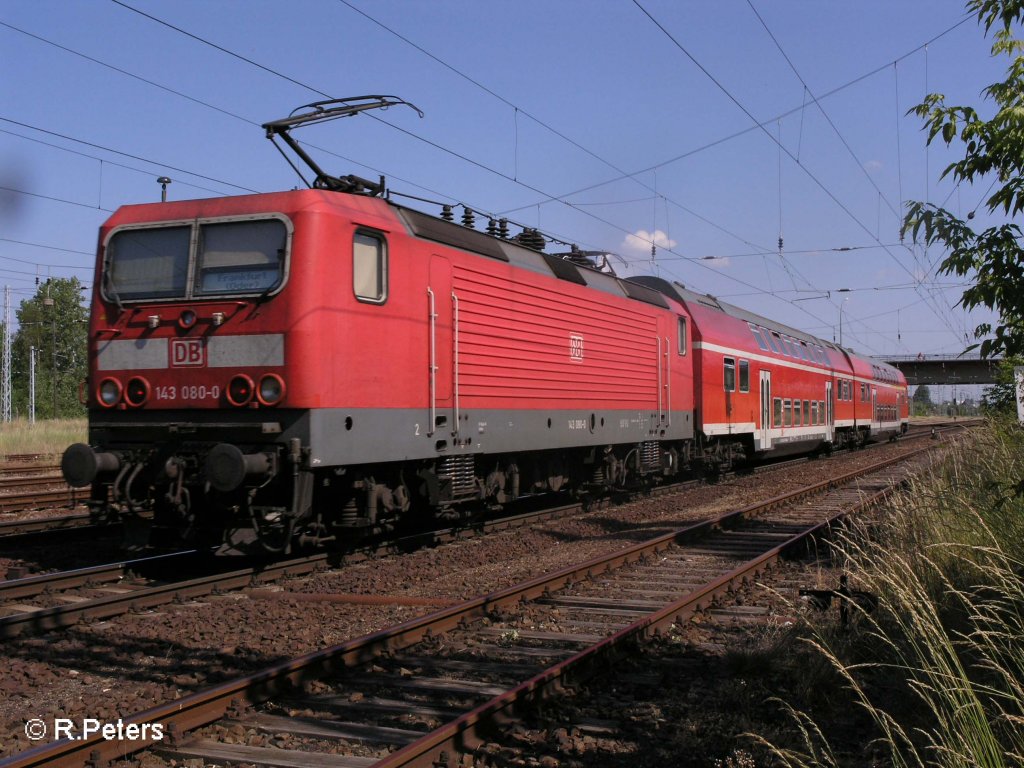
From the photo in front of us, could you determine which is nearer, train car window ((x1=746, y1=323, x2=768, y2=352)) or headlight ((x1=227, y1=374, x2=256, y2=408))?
headlight ((x1=227, y1=374, x2=256, y2=408))

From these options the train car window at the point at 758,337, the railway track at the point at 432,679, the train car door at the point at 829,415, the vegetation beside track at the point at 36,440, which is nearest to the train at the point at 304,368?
the railway track at the point at 432,679

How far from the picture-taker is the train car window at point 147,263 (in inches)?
342

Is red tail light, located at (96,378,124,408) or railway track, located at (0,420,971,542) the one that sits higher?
red tail light, located at (96,378,124,408)

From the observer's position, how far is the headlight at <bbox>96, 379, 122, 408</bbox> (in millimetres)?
8680

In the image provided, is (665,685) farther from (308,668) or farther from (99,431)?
(99,431)

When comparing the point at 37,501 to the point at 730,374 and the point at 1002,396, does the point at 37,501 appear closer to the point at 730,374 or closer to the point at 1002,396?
the point at 730,374

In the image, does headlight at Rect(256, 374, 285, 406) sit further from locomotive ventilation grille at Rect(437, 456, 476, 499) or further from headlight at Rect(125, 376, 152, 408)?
locomotive ventilation grille at Rect(437, 456, 476, 499)

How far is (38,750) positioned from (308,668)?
165 centimetres

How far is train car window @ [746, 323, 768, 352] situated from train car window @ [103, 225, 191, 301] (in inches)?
640

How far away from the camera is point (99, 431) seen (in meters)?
8.79

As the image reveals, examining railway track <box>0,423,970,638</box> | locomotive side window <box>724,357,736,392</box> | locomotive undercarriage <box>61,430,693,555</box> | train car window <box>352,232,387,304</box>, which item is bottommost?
railway track <box>0,423,970,638</box>

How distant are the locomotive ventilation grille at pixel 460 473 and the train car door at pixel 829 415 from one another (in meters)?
20.3

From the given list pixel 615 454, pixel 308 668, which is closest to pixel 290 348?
pixel 308 668

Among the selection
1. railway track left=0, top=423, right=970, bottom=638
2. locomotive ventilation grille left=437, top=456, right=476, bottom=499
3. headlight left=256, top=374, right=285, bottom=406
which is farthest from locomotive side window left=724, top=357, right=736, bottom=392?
headlight left=256, top=374, right=285, bottom=406
